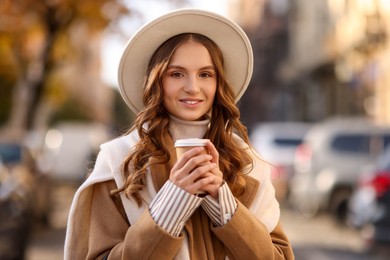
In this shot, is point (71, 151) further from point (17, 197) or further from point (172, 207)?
point (172, 207)

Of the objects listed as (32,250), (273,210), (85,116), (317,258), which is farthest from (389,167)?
(85,116)

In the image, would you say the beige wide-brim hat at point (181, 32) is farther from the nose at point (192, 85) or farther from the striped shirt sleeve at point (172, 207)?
the striped shirt sleeve at point (172, 207)

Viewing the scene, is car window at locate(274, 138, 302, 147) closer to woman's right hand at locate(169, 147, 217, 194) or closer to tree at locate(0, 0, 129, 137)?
tree at locate(0, 0, 129, 137)

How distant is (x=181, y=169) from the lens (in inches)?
105

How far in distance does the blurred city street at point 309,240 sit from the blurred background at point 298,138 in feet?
0.08

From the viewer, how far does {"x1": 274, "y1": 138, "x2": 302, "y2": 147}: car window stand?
875 inches

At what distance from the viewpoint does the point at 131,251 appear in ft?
8.95

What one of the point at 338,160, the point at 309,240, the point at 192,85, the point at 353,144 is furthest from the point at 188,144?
the point at 353,144

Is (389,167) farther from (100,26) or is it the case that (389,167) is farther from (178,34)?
(100,26)

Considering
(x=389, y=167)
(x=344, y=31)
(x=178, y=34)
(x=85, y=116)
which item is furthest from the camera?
(x=85, y=116)

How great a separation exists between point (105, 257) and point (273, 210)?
53cm

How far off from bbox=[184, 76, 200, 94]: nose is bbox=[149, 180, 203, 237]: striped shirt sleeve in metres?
0.31

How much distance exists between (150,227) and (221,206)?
0.67ft

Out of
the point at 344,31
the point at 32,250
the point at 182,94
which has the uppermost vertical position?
the point at 344,31
